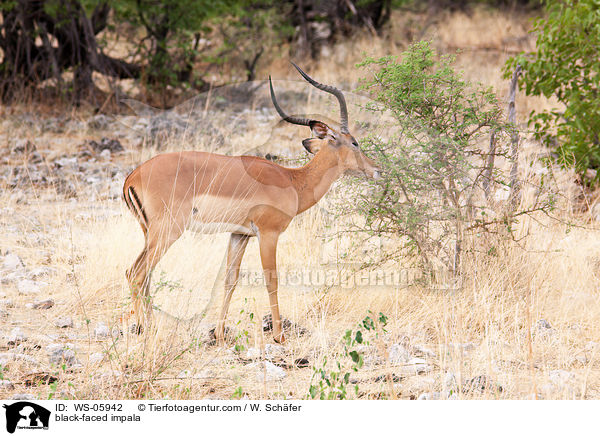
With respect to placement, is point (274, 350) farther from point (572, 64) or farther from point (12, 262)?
point (572, 64)

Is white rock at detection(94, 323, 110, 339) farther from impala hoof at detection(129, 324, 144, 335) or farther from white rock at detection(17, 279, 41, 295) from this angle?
white rock at detection(17, 279, 41, 295)

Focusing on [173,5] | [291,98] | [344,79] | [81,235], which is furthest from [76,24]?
[81,235]

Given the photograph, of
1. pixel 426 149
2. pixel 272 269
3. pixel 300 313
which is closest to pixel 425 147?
pixel 426 149

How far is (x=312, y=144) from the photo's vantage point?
17.4ft

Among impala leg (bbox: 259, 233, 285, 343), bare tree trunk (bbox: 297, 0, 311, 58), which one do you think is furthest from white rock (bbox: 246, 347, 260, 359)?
bare tree trunk (bbox: 297, 0, 311, 58)

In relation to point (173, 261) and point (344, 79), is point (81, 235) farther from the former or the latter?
point (344, 79)

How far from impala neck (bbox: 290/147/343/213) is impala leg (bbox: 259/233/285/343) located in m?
0.39

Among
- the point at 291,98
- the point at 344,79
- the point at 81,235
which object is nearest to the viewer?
the point at 81,235

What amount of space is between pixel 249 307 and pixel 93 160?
515cm

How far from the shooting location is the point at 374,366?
441 centimetres

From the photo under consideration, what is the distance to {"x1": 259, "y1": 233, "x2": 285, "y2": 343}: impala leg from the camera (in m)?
4.92
